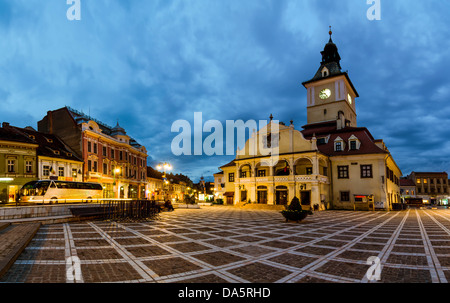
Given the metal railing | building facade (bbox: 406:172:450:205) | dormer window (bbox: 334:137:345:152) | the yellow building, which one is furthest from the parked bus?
the metal railing

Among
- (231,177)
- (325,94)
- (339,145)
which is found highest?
(325,94)

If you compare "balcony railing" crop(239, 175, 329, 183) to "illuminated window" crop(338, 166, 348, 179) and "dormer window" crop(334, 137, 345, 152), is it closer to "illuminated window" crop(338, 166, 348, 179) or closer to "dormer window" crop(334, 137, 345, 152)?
"illuminated window" crop(338, 166, 348, 179)

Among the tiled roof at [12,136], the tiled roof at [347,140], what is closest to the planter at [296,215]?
the tiled roof at [347,140]

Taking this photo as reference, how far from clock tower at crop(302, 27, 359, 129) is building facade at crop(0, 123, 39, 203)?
4656 centimetres

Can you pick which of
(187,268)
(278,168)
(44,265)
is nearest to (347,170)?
(278,168)

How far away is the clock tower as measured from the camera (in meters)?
45.3

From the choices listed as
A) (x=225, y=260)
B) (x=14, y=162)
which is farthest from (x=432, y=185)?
(x=14, y=162)

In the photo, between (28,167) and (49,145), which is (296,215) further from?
(49,145)

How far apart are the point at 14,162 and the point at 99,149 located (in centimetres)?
1285

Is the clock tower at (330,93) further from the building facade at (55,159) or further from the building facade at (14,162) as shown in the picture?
the building facade at (14,162)

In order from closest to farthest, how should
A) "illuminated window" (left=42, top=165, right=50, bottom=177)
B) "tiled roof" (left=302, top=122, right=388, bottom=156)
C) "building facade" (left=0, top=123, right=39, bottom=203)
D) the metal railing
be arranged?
the metal railing, "building facade" (left=0, top=123, right=39, bottom=203), "illuminated window" (left=42, top=165, right=50, bottom=177), "tiled roof" (left=302, top=122, right=388, bottom=156)

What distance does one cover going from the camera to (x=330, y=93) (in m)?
46.8

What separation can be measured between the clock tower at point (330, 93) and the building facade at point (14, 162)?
46556 millimetres

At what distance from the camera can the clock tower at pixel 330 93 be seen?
1783 inches
